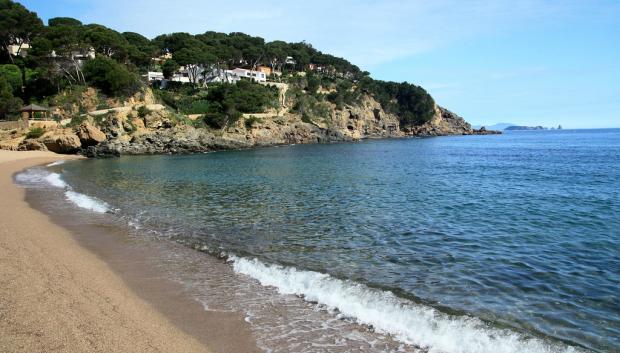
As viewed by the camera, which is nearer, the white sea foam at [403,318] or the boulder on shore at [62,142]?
the white sea foam at [403,318]

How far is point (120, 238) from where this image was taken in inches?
487

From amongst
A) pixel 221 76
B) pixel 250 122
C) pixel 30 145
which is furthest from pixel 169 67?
pixel 30 145

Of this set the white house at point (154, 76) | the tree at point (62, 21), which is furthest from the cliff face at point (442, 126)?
the tree at point (62, 21)

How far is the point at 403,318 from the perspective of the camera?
6973mm

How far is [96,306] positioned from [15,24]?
8261cm

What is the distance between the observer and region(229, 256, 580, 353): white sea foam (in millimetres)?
6113

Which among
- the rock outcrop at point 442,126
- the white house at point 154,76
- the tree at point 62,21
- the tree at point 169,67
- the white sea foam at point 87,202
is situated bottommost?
the white sea foam at point 87,202

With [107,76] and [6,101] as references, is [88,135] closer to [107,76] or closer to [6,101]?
[107,76]

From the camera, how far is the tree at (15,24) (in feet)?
227

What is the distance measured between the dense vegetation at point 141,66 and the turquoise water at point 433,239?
44.8 metres

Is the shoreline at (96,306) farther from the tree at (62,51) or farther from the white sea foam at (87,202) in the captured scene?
the tree at (62,51)

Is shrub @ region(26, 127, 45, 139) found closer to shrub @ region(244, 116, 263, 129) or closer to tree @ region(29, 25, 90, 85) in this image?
tree @ region(29, 25, 90, 85)

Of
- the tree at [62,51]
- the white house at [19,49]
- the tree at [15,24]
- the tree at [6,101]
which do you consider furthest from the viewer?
the white house at [19,49]

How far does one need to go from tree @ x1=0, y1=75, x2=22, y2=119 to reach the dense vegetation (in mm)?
109
